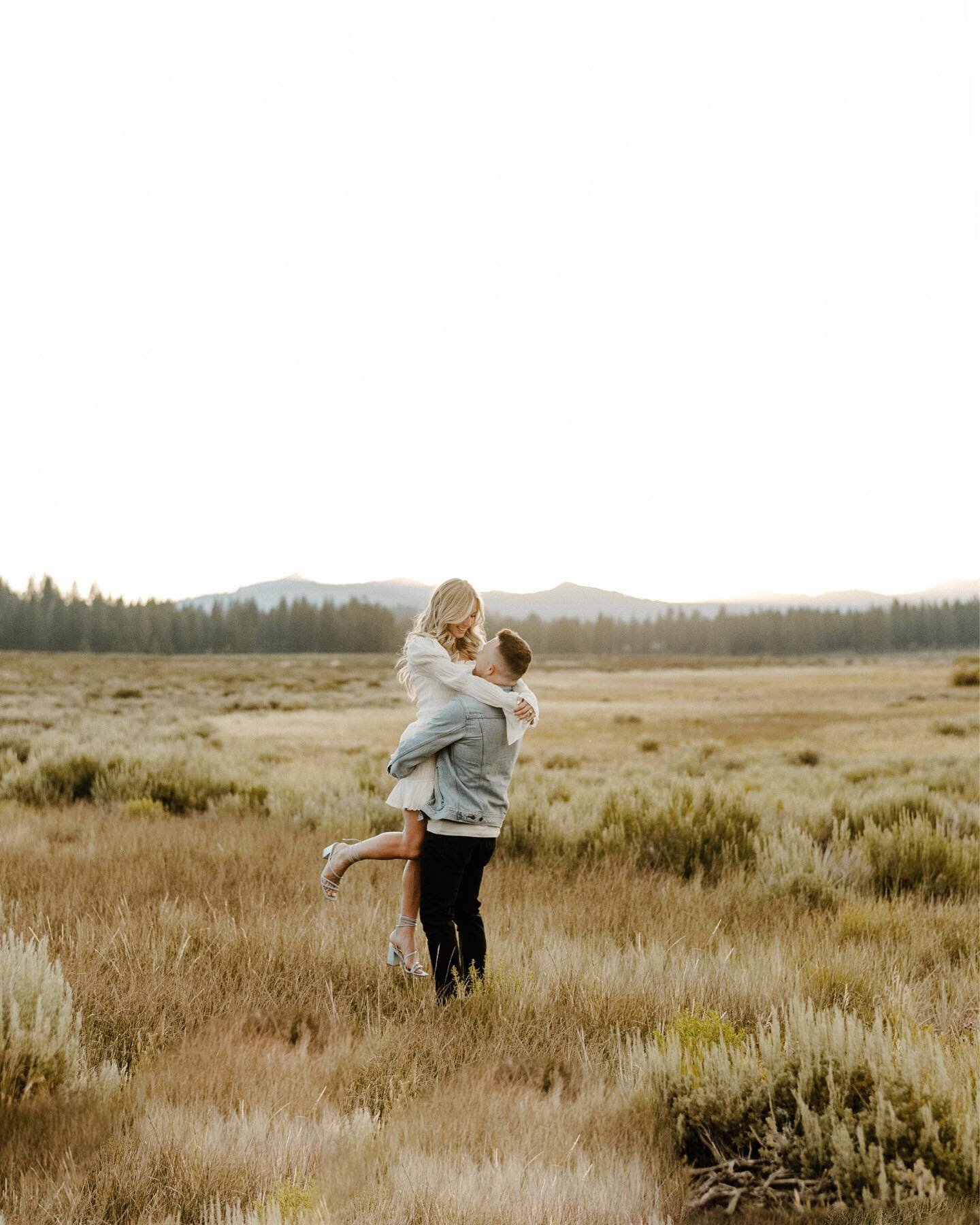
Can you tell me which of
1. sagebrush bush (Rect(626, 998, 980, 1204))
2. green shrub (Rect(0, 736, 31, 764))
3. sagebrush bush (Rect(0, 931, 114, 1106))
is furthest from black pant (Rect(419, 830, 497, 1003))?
green shrub (Rect(0, 736, 31, 764))

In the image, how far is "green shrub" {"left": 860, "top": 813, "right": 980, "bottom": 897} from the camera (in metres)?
6.70

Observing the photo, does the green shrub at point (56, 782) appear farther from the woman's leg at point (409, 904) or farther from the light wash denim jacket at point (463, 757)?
the light wash denim jacket at point (463, 757)

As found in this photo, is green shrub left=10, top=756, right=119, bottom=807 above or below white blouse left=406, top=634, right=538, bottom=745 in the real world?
below

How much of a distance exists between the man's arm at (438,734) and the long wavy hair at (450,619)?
22 cm

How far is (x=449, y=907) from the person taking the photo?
4316 mm

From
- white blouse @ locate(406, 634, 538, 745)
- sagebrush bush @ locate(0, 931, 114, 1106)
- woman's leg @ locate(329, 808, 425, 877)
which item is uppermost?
white blouse @ locate(406, 634, 538, 745)

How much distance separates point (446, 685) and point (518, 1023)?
60.4 inches

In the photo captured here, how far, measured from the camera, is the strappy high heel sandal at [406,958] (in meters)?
4.34

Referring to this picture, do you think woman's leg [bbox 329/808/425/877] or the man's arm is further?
woman's leg [bbox 329/808/425/877]

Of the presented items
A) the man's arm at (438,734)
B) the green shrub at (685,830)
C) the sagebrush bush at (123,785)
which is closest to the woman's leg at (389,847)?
the man's arm at (438,734)

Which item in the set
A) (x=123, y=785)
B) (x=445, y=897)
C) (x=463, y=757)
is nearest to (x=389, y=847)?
(x=445, y=897)

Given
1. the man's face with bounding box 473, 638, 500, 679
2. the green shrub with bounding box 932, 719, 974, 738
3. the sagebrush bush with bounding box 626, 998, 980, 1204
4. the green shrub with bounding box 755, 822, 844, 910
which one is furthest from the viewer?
the green shrub with bounding box 932, 719, 974, 738

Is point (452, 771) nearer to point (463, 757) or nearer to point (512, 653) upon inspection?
point (463, 757)

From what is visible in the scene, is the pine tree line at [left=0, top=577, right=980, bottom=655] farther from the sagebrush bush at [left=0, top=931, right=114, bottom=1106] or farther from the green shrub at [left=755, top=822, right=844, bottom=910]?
the sagebrush bush at [left=0, top=931, right=114, bottom=1106]
